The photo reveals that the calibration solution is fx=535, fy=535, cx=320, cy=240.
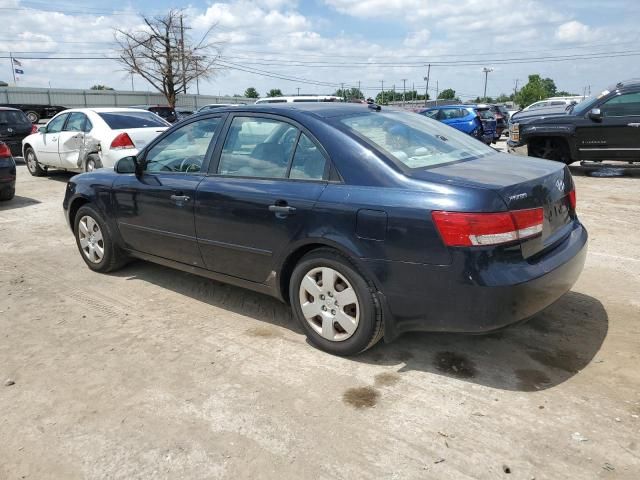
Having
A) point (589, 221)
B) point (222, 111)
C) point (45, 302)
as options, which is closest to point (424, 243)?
point (222, 111)

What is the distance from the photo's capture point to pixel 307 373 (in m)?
3.34

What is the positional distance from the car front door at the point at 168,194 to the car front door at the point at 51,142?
715 centimetres

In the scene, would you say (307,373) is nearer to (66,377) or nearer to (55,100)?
(66,377)

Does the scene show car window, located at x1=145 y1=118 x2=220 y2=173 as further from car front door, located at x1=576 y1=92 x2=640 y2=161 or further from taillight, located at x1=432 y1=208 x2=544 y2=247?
car front door, located at x1=576 y1=92 x2=640 y2=161

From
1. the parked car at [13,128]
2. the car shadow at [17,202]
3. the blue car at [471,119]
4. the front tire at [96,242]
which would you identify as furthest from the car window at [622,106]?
the parked car at [13,128]

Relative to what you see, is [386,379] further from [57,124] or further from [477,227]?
[57,124]

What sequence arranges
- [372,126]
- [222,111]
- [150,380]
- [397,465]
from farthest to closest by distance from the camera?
[222,111] → [372,126] → [150,380] → [397,465]

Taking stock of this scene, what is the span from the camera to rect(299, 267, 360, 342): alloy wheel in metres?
3.35

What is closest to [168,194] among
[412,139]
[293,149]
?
[293,149]

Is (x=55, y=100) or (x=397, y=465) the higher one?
(x=55, y=100)

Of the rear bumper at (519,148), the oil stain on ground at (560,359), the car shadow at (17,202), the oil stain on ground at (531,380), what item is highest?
the rear bumper at (519,148)

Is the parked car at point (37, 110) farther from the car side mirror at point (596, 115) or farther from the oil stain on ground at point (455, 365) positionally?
the oil stain on ground at point (455, 365)

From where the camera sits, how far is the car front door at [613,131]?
10695 mm

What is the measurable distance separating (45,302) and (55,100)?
4627 centimetres
